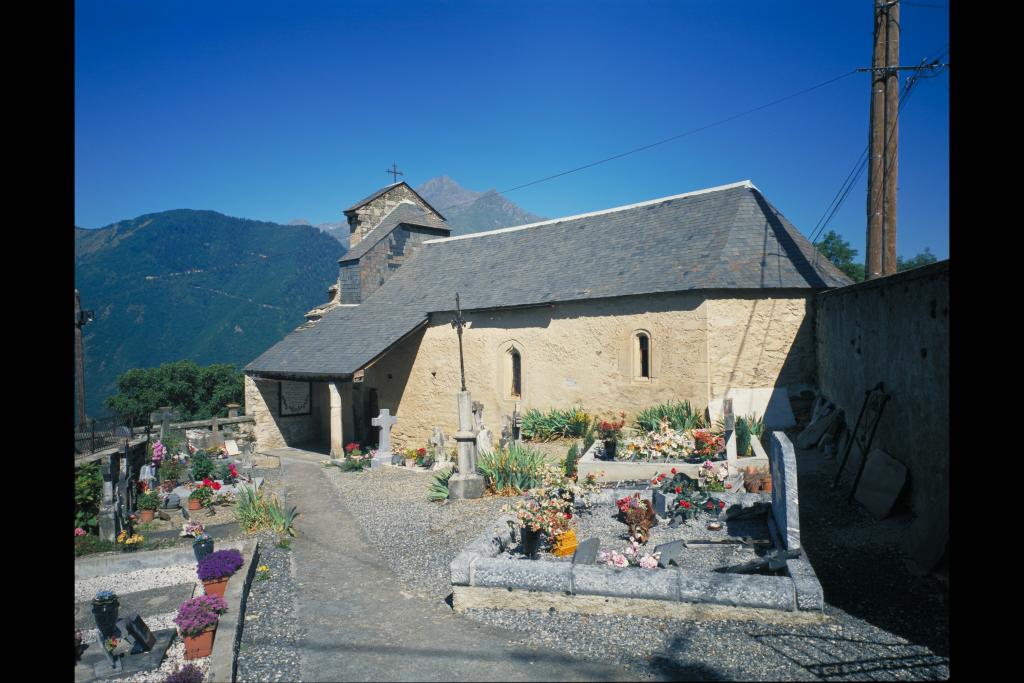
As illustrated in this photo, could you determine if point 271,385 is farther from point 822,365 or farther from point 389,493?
point 822,365

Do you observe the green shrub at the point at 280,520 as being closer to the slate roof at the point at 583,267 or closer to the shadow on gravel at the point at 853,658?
the slate roof at the point at 583,267

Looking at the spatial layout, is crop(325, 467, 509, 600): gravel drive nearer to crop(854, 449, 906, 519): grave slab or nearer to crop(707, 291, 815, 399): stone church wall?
crop(854, 449, 906, 519): grave slab

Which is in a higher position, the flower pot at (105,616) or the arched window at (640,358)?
the arched window at (640,358)

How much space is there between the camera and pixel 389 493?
12.8m

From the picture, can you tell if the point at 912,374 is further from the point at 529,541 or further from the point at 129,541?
the point at 129,541

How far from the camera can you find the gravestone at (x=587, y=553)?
22.0 feet

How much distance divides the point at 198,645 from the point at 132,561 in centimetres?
327

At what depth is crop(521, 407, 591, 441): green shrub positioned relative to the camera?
1550cm

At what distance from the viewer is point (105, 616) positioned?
5691 millimetres

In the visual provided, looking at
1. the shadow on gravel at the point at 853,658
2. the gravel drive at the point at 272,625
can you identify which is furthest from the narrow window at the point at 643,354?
the shadow on gravel at the point at 853,658

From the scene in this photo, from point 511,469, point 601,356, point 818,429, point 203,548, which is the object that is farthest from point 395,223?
point 203,548
